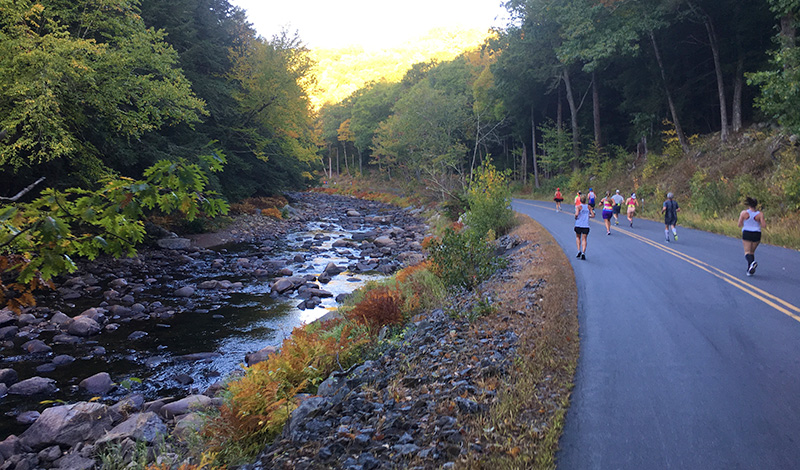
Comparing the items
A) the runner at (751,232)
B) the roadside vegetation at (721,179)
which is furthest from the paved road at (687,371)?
the roadside vegetation at (721,179)

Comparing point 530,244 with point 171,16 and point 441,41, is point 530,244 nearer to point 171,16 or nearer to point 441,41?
point 171,16

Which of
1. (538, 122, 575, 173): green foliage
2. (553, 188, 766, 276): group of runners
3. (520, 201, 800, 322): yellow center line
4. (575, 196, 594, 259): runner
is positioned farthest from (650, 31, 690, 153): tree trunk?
(575, 196, 594, 259): runner

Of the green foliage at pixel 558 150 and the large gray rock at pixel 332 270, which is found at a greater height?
the green foliage at pixel 558 150

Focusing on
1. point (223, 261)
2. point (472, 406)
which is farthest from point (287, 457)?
point (223, 261)

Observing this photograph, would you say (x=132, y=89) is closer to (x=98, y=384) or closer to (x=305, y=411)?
→ (x=98, y=384)

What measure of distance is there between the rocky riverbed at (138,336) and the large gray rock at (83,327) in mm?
23

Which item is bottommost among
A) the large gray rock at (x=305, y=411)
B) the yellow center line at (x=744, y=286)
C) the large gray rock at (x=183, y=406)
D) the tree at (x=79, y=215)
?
the large gray rock at (x=183, y=406)

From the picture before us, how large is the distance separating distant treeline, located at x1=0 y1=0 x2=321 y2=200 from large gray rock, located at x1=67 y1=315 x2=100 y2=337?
3365 millimetres

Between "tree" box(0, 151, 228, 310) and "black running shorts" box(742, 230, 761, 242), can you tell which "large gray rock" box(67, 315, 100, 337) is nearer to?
"tree" box(0, 151, 228, 310)

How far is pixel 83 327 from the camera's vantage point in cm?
1064

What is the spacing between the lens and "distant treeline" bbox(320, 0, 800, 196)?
2588 cm

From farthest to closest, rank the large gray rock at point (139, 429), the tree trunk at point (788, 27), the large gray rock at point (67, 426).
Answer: the tree trunk at point (788, 27), the large gray rock at point (67, 426), the large gray rock at point (139, 429)

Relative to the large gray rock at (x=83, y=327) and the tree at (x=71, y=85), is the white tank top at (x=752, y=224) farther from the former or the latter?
the large gray rock at (x=83, y=327)

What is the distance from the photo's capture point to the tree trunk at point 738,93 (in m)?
26.0
